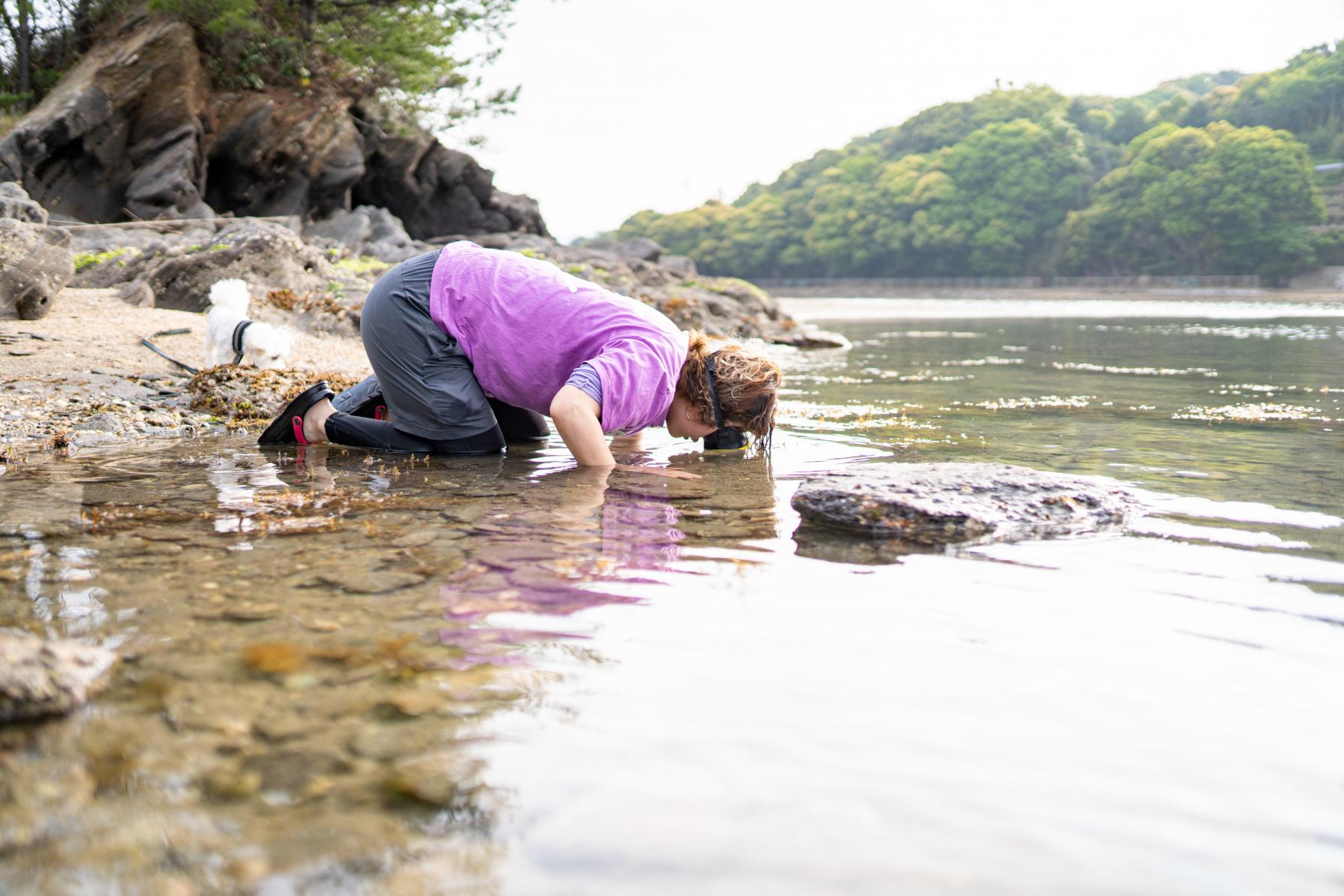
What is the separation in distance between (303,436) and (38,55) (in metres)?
27.9

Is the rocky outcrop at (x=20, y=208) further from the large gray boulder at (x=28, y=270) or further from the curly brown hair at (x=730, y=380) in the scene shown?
the curly brown hair at (x=730, y=380)

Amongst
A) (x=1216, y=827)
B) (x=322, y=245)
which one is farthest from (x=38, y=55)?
(x=1216, y=827)

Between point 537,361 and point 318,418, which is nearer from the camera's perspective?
point 537,361

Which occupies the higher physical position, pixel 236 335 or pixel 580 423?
pixel 236 335

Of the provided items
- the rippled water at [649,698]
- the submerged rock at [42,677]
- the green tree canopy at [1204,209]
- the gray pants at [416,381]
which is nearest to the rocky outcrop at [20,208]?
the gray pants at [416,381]

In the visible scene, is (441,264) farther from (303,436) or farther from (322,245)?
(322,245)

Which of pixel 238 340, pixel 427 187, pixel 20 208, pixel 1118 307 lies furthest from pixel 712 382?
pixel 1118 307

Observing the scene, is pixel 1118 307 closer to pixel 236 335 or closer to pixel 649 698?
pixel 236 335

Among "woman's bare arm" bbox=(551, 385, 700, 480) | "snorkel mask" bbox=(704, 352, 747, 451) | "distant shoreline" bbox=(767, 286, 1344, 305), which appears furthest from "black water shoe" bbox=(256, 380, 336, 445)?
"distant shoreline" bbox=(767, 286, 1344, 305)

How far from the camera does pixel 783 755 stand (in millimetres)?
2174

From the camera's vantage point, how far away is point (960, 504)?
440cm

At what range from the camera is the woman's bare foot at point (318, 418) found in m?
6.27

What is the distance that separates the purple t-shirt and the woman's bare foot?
125 cm

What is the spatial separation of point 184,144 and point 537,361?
2311 centimetres
